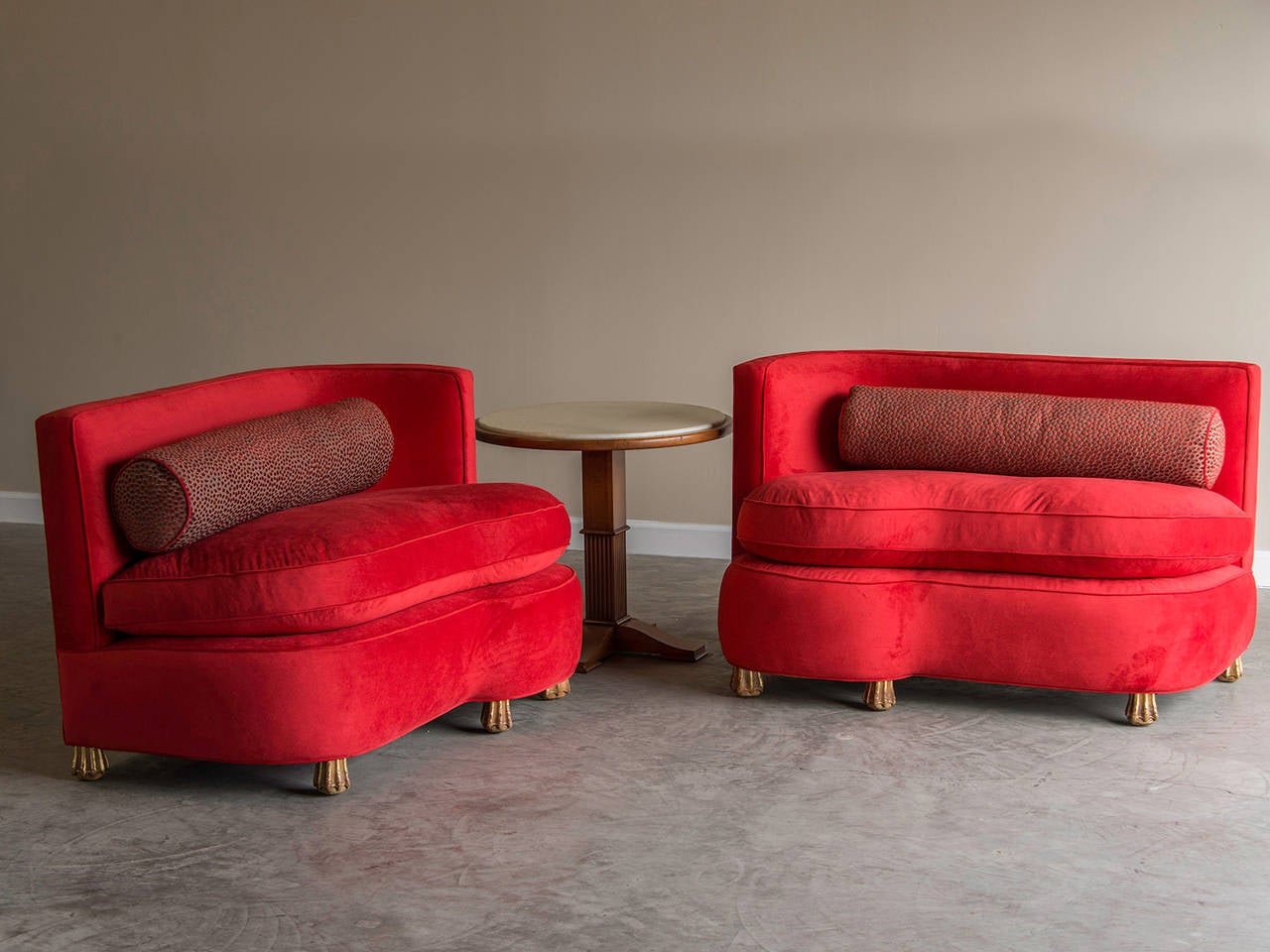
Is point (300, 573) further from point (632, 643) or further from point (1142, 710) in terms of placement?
point (1142, 710)

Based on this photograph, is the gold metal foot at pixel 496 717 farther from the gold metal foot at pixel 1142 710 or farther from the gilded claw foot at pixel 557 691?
the gold metal foot at pixel 1142 710

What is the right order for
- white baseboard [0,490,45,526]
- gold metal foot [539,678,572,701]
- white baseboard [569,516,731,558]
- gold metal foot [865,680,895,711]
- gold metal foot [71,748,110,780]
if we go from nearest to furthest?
gold metal foot [71,748,110,780] < gold metal foot [865,680,895,711] < gold metal foot [539,678,572,701] < white baseboard [569,516,731,558] < white baseboard [0,490,45,526]

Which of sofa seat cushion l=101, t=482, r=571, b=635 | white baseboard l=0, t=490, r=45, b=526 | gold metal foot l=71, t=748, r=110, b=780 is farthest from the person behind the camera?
white baseboard l=0, t=490, r=45, b=526

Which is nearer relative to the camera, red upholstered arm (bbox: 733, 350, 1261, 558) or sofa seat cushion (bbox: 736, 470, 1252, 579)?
sofa seat cushion (bbox: 736, 470, 1252, 579)

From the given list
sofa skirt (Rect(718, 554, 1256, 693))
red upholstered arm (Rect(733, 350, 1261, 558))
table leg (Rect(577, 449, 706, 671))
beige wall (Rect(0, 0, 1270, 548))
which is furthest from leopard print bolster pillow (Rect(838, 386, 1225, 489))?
beige wall (Rect(0, 0, 1270, 548))

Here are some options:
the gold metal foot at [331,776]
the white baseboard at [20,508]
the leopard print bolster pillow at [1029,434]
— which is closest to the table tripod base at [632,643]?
the leopard print bolster pillow at [1029,434]

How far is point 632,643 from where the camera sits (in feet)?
11.5

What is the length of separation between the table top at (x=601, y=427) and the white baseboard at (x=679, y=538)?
113 centimetres

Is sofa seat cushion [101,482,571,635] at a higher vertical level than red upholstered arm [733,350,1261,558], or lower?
lower

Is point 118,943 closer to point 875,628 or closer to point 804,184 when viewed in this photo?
point 875,628

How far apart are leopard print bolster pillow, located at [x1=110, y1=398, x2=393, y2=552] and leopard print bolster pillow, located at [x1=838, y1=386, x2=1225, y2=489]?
1134mm

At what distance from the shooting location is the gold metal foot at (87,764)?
269 cm

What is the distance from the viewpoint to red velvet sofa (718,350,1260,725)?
289 cm

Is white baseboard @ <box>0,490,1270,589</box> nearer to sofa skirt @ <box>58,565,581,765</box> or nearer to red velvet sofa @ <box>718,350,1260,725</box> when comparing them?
red velvet sofa @ <box>718,350,1260,725</box>
